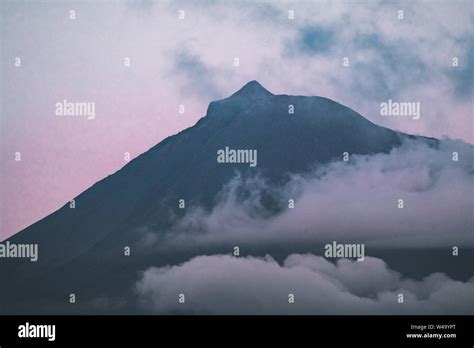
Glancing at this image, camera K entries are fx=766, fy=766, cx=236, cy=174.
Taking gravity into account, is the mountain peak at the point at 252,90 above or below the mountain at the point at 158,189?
above

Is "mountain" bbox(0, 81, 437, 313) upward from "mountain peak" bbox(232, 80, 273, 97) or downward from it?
downward

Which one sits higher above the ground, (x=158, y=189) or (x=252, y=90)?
(x=252, y=90)

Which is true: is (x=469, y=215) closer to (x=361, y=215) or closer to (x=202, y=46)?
(x=361, y=215)

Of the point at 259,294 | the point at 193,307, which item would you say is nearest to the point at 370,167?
the point at 259,294
